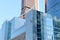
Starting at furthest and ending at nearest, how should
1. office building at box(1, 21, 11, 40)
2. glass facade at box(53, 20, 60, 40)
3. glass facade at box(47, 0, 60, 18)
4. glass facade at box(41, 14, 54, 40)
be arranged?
office building at box(1, 21, 11, 40) → glass facade at box(47, 0, 60, 18) → glass facade at box(53, 20, 60, 40) → glass facade at box(41, 14, 54, 40)

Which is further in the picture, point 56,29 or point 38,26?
point 56,29

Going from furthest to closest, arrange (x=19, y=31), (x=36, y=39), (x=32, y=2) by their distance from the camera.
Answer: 1. (x=32, y=2)
2. (x=19, y=31)
3. (x=36, y=39)

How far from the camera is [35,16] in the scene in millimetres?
44438

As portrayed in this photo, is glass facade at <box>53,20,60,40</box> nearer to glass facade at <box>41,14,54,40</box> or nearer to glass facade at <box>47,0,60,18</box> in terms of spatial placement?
glass facade at <box>41,14,54,40</box>

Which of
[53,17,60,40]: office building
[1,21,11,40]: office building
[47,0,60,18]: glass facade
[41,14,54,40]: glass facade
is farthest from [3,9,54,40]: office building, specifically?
[1,21,11,40]: office building

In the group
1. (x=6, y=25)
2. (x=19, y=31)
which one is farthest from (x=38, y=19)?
(x=6, y=25)

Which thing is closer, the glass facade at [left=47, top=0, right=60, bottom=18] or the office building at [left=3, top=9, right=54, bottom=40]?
the office building at [left=3, top=9, right=54, bottom=40]

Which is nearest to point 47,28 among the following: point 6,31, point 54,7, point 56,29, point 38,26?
point 56,29

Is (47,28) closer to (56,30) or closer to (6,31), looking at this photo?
(56,30)

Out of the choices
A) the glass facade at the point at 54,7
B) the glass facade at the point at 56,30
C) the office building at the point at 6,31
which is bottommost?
the office building at the point at 6,31

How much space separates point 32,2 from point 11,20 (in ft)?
128

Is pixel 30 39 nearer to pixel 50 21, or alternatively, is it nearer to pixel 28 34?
pixel 28 34

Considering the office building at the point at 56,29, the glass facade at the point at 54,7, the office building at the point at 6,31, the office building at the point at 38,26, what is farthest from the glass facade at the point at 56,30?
the office building at the point at 6,31

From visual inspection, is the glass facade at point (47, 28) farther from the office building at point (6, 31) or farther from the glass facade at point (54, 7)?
the office building at point (6, 31)
